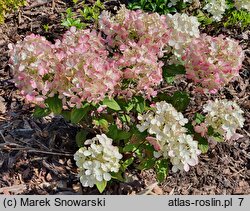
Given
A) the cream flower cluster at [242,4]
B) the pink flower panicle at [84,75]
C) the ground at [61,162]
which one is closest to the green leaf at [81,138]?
the ground at [61,162]

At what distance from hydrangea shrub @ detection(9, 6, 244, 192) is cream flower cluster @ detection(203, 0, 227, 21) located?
1.37 meters

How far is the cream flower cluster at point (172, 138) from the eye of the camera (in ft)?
7.63

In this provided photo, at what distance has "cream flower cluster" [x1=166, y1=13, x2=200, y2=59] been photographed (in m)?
2.59

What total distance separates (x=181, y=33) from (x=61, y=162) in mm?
1139

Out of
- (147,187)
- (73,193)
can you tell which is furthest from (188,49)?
(73,193)

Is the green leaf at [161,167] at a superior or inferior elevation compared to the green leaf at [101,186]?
superior

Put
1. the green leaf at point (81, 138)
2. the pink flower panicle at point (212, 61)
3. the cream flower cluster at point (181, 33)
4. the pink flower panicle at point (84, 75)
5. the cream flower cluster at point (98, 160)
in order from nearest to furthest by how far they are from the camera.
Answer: the pink flower panicle at point (84, 75) < the cream flower cluster at point (98, 160) < the pink flower panicle at point (212, 61) < the cream flower cluster at point (181, 33) < the green leaf at point (81, 138)

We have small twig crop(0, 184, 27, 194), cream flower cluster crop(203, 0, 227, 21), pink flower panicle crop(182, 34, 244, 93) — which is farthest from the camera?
cream flower cluster crop(203, 0, 227, 21)

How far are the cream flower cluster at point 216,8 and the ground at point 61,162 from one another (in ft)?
2.24

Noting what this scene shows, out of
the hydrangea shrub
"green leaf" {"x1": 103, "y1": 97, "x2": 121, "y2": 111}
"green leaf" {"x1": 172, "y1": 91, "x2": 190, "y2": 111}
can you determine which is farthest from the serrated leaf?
"green leaf" {"x1": 172, "y1": 91, "x2": 190, "y2": 111}

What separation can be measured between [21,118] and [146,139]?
1.18 metres

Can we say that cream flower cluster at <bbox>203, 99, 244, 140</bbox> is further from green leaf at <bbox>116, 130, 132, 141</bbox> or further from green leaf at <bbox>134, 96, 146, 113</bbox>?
green leaf at <bbox>116, 130, 132, 141</bbox>

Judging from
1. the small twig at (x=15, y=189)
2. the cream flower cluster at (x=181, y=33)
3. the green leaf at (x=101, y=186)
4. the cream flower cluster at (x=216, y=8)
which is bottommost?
the green leaf at (x=101, y=186)

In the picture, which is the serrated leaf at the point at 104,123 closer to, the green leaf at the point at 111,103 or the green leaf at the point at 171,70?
the green leaf at the point at 111,103
